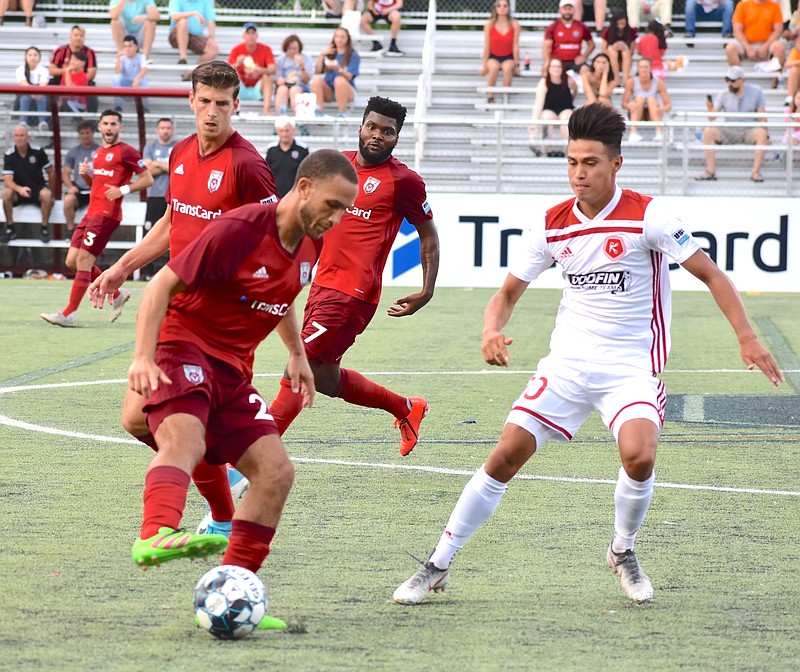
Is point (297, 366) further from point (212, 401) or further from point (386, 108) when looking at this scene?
Answer: point (386, 108)

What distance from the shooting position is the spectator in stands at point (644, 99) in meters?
22.4

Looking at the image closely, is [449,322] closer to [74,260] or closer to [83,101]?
[74,260]

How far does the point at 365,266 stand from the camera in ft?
25.0

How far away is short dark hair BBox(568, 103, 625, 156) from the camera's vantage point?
5.04m

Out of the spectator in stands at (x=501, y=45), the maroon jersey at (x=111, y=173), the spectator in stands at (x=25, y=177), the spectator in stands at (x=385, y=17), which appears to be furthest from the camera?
the spectator in stands at (x=385, y=17)

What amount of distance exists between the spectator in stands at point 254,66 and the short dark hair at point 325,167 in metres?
19.9

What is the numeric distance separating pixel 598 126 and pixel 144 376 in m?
1.96

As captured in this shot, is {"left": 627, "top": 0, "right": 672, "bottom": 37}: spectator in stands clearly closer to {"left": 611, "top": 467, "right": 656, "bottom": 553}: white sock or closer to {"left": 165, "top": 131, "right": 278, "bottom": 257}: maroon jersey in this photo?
{"left": 165, "top": 131, "right": 278, "bottom": 257}: maroon jersey

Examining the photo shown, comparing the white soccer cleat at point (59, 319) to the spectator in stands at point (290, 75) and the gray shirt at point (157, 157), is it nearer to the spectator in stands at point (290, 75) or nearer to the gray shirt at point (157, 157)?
the gray shirt at point (157, 157)

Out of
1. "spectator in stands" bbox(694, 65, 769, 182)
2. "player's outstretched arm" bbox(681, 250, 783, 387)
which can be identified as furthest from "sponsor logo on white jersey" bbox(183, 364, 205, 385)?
"spectator in stands" bbox(694, 65, 769, 182)

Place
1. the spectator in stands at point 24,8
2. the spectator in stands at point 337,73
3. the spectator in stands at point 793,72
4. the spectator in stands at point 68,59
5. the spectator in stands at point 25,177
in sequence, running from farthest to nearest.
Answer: the spectator in stands at point 24,8
the spectator in stands at point 337,73
the spectator in stands at point 68,59
the spectator in stands at point 793,72
the spectator in stands at point 25,177

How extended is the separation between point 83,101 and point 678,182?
9731 millimetres

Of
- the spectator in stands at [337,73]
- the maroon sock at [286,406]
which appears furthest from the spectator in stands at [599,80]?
the maroon sock at [286,406]

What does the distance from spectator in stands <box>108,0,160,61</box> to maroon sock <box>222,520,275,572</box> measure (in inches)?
870
